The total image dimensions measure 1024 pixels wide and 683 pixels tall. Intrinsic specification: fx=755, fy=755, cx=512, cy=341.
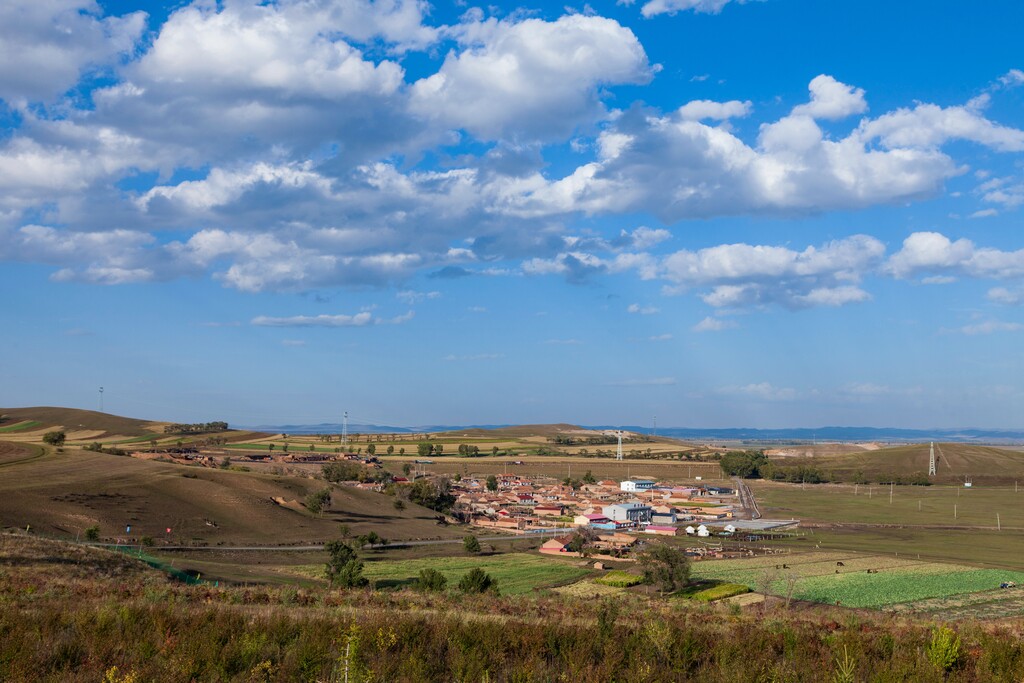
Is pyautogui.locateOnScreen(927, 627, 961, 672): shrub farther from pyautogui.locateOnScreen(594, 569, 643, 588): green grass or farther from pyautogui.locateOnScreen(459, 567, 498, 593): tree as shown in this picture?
pyautogui.locateOnScreen(594, 569, 643, 588): green grass

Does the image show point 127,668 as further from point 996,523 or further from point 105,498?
point 996,523

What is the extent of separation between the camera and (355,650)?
10.7m

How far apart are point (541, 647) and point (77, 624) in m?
7.37

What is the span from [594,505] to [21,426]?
135259mm

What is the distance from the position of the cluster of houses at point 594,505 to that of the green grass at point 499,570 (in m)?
24.3

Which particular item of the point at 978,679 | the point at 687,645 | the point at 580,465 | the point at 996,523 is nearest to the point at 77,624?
the point at 687,645

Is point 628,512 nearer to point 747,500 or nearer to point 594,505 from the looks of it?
point 594,505

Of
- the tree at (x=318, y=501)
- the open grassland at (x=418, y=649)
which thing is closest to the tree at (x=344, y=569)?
the open grassland at (x=418, y=649)

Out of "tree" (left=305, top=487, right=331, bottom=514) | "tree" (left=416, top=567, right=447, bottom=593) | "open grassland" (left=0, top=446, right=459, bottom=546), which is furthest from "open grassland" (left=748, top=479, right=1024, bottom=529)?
"tree" (left=416, top=567, right=447, bottom=593)

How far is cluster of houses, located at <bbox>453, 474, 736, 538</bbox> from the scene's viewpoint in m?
94.4

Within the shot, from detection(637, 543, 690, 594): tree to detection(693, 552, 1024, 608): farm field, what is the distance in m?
4.49

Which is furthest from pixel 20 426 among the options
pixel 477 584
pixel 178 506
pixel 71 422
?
pixel 477 584

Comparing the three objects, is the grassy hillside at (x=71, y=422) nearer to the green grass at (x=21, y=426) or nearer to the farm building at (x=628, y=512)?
the green grass at (x=21, y=426)

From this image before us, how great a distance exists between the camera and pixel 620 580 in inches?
2048
